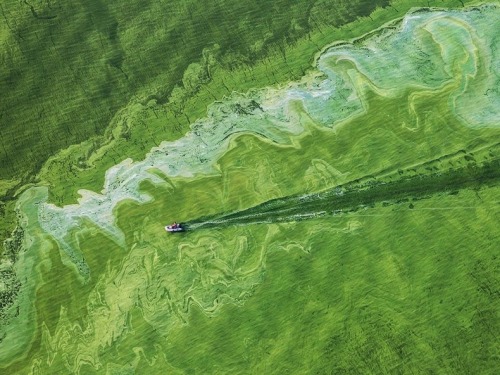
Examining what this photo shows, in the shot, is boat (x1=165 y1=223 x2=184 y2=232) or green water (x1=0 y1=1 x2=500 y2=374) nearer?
green water (x1=0 y1=1 x2=500 y2=374)

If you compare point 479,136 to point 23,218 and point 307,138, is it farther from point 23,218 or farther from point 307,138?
point 23,218

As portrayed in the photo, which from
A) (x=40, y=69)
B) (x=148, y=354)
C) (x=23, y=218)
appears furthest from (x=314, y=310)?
(x=40, y=69)

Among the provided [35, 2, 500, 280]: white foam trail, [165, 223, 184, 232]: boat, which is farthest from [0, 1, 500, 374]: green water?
[165, 223, 184, 232]: boat

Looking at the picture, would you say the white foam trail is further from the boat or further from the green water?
the boat

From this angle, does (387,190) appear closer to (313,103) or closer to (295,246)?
(295,246)

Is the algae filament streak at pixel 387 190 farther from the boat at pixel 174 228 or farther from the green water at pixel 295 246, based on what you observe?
the boat at pixel 174 228

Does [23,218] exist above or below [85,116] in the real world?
below

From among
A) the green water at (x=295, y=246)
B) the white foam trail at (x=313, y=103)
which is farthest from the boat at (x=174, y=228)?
the white foam trail at (x=313, y=103)

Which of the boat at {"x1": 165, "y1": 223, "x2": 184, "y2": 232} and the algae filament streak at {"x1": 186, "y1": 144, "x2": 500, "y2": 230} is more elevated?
the boat at {"x1": 165, "y1": 223, "x2": 184, "y2": 232}

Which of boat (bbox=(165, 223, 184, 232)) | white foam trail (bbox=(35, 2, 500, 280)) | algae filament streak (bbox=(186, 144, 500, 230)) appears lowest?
algae filament streak (bbox=(186, 144, 500, 230))
